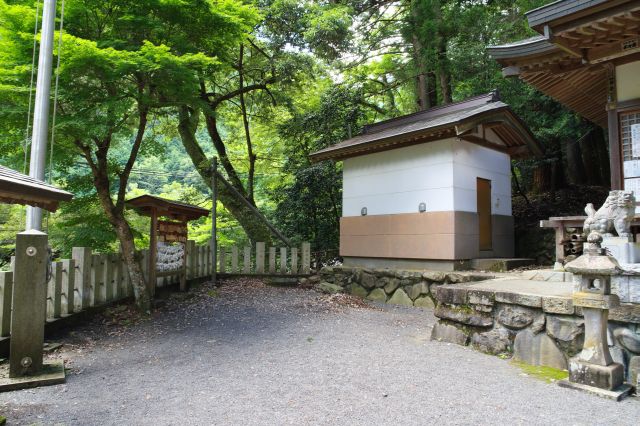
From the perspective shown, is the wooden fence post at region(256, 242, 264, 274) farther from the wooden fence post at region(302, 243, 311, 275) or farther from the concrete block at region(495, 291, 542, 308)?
the concrete block at region(495, 291, 542, 308)

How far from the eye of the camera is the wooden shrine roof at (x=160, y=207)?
7.54m

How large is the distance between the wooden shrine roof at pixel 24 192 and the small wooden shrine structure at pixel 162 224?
363cm

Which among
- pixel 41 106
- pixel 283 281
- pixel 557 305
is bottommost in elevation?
pixel 283 281

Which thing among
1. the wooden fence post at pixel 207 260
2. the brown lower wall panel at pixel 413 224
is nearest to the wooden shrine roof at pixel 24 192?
the wooden fence post at pixel 207 260

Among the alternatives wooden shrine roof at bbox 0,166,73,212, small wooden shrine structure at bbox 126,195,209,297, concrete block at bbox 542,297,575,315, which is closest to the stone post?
wooden shrine roof at bbox 0,166,73,212

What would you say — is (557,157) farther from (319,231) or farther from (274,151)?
(274,151)

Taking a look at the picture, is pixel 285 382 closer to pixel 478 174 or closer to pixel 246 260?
pixel 246 260

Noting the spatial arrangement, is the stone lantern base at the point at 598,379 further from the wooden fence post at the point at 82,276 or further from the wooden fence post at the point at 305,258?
the wooden fence post at the point at 305,258

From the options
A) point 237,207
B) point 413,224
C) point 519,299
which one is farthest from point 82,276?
point 237,207

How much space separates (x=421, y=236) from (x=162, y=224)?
217 inches

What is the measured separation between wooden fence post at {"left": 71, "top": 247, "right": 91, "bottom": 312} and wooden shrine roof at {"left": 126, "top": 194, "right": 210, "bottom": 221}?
1475mm

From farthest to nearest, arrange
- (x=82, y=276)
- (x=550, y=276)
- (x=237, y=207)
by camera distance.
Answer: (x=237, y=207) → (x=550, y=276) → (x=82, y=276)

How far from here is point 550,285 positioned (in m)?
5.81

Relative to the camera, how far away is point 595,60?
19.4ft
